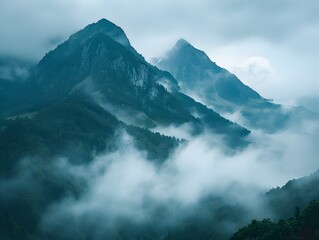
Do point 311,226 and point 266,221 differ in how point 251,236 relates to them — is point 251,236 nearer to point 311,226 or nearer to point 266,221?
point 266,221

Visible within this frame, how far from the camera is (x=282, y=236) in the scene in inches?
6599

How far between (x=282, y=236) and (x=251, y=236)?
1707cm

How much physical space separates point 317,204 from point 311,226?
8.25m

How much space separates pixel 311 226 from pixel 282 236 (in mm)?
9488

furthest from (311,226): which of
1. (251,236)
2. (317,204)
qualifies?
(251,236)

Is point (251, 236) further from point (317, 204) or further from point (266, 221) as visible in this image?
point (317, 204)

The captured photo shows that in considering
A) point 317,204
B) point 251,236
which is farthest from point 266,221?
point 317,204

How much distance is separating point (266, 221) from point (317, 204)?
19.0 meters

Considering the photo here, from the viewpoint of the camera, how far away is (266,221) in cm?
18500

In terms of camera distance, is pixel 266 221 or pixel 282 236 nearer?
pixel 282 236

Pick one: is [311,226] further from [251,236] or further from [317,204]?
[251,236]

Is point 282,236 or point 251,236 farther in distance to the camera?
point 251,236

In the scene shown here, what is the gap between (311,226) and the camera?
554 feet

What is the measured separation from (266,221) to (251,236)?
720 centimetres
